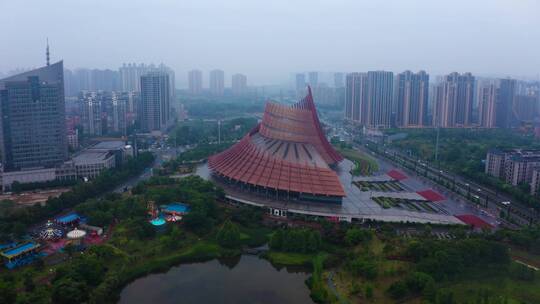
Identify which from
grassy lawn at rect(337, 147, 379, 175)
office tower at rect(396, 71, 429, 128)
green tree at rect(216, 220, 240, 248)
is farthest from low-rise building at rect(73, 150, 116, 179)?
office tower at rect(396, 71, 429, 128)

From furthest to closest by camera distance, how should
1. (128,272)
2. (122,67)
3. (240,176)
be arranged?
1. (122,67)
2. (240,176)
3. (128,272)

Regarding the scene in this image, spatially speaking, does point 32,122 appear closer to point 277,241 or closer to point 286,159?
point 286,159

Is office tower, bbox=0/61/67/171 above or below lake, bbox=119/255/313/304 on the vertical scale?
above

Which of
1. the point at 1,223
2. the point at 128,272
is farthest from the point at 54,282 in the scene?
the point at 1,223

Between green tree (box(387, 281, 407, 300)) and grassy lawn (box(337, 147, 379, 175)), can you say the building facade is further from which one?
green tree (box(387, 281, 407, 300))

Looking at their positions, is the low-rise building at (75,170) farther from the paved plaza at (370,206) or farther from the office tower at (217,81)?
the office tower at (217,81)

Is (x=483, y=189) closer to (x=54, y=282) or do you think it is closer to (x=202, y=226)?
(x=202, y=226)

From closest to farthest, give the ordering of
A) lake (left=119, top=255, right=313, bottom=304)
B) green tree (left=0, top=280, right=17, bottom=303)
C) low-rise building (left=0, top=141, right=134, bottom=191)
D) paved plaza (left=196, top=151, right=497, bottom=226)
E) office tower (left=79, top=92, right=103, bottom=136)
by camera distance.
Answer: green tree (left=0, top=280, right=17, bottom=303) → lake (left=119, top=255, right=313, bottom=304) → paved plaza (left=196, top=151, right=497, bottom=226) → low-rise building (left=0, top=141, right=134, bottom=191) → office tower (left=79, top=92, right=103, bottom=136)

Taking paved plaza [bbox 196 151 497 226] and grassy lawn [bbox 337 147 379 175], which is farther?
grassy lawn [bbox 337 147 379 175]
